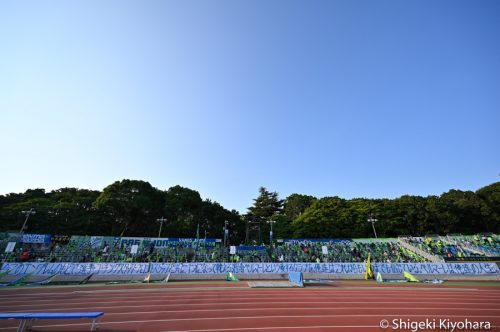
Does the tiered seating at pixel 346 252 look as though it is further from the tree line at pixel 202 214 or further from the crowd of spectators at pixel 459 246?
the tree line at pixel 202 214

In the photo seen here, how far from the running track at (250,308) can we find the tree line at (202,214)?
2670 cm

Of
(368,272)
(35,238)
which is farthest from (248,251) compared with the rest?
(35,238)

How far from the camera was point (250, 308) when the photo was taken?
38.0ft

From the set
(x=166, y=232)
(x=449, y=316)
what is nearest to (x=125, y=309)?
(x=449, y=316)

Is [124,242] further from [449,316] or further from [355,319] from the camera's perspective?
[449,316]

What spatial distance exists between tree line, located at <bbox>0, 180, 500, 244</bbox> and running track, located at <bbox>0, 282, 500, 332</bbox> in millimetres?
26697

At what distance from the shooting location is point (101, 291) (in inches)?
642

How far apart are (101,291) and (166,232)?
93.2 feet

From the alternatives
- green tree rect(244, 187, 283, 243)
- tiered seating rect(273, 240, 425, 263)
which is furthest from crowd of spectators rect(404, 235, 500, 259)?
green tree rect(244, 187, 283, 243)

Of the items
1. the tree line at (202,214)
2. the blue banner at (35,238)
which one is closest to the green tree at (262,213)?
the tree line at (202,214)

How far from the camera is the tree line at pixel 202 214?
4081 centimetres

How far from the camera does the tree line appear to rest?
40.8 metres

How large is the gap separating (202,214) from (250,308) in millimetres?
37896

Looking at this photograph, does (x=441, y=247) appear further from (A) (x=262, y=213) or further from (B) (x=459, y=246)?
(A) (x=262, y=213)
